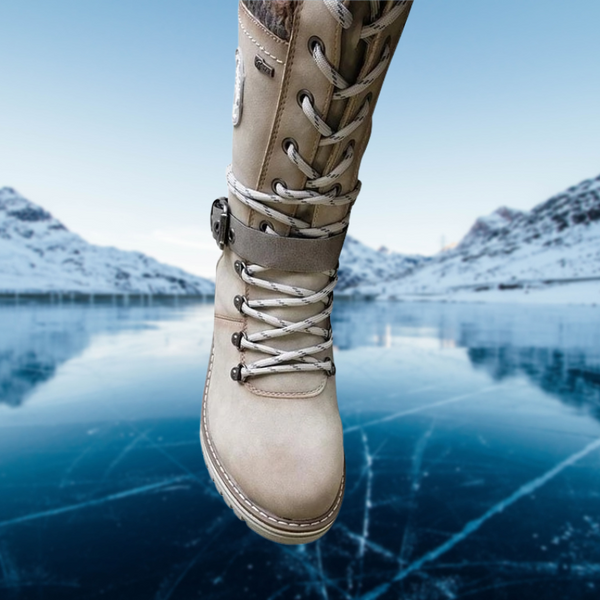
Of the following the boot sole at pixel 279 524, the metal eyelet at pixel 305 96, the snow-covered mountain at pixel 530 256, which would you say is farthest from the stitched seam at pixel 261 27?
the snow-covered mountain at pixel 530 256

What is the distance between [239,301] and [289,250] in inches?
12.1

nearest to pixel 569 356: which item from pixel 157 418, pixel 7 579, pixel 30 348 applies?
pixel 157 418

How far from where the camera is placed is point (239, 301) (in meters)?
1.43

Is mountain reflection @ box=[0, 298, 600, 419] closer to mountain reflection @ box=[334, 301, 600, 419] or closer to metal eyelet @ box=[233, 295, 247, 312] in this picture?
mountain reflection @ box=[334, 301, 600, 419]

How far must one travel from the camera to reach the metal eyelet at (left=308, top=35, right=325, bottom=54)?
985 millimetres

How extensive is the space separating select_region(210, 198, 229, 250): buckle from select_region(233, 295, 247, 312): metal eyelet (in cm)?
21

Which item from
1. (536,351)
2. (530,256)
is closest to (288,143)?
(536,351)

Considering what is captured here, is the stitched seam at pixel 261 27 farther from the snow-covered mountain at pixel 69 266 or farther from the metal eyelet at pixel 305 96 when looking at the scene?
the snow-covered mountain at pixel 69 266

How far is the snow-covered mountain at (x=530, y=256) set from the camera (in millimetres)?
51750

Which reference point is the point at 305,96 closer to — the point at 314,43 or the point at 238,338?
the point at 314,43

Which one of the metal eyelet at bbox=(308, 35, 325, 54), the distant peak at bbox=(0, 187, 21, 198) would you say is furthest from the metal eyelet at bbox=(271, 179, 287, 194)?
the distant peak at bbox=(0, 187, 21, 198)

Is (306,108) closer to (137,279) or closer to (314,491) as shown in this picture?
(314,491)

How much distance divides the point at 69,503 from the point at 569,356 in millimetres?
8642

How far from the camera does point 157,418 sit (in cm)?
404
